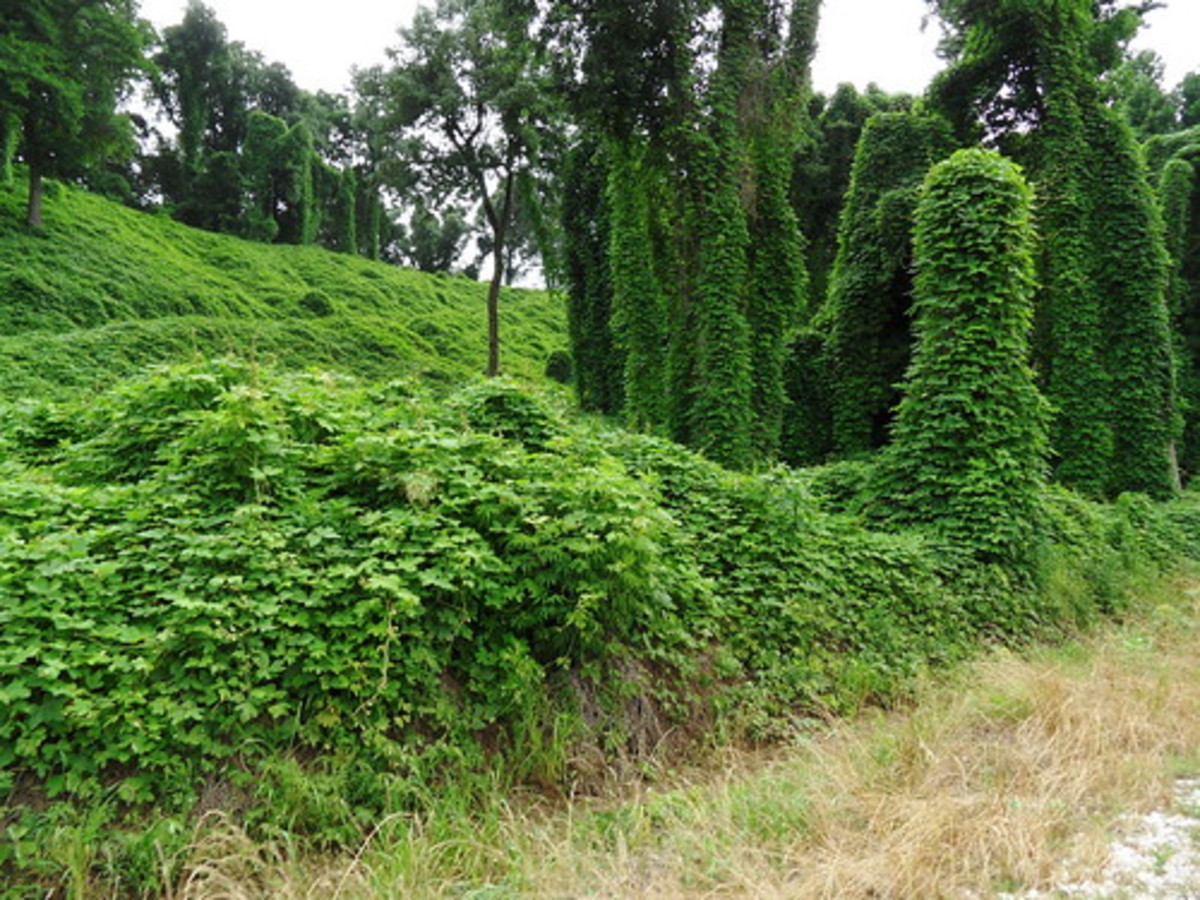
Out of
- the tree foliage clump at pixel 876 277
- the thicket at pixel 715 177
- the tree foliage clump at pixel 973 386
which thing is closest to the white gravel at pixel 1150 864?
the tree foliage clump at pixel 973 386

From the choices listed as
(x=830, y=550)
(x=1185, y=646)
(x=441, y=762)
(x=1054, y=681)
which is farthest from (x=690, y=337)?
(x=441, y=762)

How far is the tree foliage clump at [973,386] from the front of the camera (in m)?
7.45

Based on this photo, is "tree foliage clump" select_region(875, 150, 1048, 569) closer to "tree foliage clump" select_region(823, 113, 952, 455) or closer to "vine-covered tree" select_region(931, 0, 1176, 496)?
"tree foliage clump" select_region(823, 113, 952, 455)

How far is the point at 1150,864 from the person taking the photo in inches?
96.2

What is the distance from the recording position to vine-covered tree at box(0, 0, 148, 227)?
17344mm

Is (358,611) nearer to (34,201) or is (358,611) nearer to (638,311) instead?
(638,311)

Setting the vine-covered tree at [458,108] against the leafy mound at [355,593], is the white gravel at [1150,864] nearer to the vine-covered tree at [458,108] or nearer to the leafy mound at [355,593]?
the leafy mound at [355,593]

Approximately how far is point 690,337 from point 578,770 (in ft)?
32.5

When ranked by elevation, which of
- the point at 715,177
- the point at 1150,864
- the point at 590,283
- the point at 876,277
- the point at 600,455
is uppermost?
the point at 590,283

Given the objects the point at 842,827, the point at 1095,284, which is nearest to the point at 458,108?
the point at 1095,284

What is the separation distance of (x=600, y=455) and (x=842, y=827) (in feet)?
9.52

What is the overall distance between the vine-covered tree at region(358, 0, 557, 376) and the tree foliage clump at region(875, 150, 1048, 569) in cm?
1541

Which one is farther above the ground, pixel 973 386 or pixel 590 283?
pixel 590 283

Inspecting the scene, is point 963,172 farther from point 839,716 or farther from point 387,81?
point 387,81
